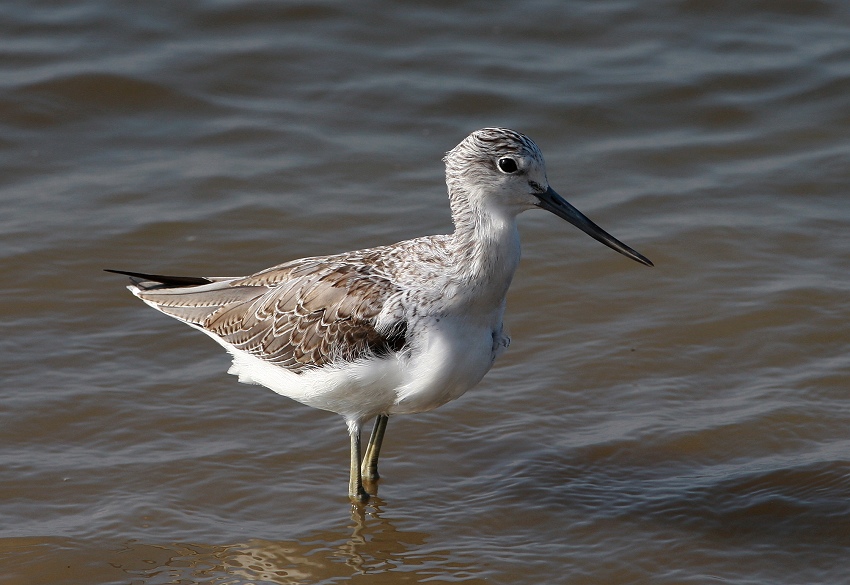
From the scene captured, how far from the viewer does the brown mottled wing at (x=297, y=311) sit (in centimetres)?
716

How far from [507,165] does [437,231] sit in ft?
14.0

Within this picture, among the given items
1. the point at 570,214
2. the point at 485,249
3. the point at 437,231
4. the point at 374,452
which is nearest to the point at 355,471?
the point at 374,452

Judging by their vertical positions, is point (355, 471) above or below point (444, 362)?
below

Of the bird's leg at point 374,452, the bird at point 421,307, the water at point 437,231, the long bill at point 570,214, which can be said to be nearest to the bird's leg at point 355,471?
the bird at point 421,307

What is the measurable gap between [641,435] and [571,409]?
625 millimetres

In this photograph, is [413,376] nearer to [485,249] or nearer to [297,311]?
[485,249]

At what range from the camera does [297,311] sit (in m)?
7.63

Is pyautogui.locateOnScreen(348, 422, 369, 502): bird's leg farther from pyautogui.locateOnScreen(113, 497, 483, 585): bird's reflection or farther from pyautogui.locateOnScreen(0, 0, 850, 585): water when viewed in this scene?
pyautogui.locateOnScreen(113, 497, 483, 585): bird's reflection

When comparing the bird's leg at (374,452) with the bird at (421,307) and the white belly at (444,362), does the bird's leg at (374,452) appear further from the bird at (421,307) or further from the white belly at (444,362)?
the white belly at (444,362)

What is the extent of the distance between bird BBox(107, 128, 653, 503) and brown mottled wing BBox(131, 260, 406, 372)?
0.01 meters

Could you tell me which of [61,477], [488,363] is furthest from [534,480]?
[61,477]

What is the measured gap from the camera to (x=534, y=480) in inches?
315

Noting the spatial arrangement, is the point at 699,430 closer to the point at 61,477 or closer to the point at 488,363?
the point at 488,363

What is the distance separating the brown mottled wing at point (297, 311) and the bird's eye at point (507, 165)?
39.1 inches
